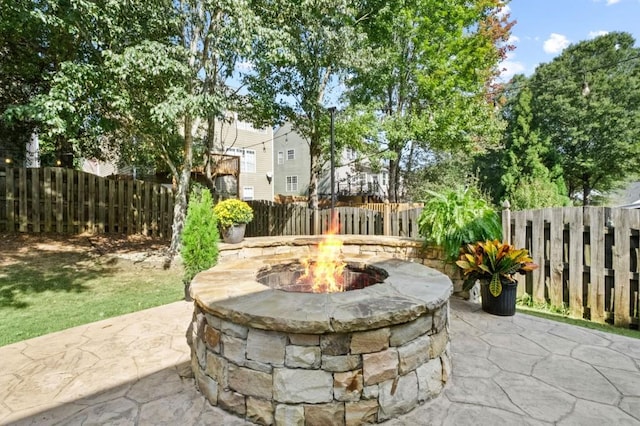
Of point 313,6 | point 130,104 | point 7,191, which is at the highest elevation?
point 313,6

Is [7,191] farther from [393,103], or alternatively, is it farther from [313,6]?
[393,103]

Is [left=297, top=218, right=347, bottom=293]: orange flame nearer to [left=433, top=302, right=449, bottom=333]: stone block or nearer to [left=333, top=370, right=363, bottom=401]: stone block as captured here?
[left=433, top=302, right=449, bottom=333]: stone block

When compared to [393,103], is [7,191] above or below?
below

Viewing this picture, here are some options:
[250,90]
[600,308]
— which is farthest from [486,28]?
[600,308]

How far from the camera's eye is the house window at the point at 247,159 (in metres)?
17.6

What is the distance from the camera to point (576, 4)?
28.3ft

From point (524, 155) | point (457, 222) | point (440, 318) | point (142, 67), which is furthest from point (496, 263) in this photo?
point (524, 155)

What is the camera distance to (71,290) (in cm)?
465

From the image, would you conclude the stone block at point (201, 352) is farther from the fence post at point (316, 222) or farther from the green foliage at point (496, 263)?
the fence post at point (316, 222)

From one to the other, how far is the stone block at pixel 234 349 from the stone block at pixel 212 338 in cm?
5

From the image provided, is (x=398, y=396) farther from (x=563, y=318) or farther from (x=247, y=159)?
(x=247, y=159)

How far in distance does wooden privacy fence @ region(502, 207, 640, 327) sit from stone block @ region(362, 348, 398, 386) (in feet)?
10.8

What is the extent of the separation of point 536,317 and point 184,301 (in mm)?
4508

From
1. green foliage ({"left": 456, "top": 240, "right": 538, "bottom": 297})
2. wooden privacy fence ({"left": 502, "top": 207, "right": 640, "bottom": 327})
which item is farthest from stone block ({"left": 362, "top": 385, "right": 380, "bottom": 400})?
wooden privacy fence ({"left": 502, "top": 207, "right": 640, "bottom": 327})
